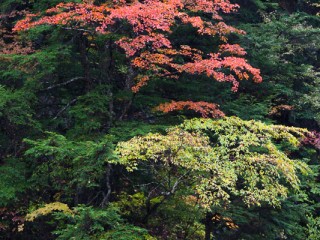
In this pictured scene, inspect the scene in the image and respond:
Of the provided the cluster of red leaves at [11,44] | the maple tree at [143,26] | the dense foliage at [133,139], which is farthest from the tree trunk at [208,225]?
the cluster of red leaves at [11,44]

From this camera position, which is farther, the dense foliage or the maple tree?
the maple tree

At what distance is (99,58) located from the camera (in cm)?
1202

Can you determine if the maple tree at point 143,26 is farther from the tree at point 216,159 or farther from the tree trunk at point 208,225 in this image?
the tree trunk at point 208,225

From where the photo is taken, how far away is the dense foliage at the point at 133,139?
25.9 ft

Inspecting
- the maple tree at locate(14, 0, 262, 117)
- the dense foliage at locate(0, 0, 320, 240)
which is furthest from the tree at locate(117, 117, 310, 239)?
the maple tree at locate(14, 0, 262, 117)

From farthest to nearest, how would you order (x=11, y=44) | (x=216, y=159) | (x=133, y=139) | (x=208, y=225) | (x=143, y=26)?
(x=11, y=44) → (x=208, y=225) → (x=143, y=26) → (x=133, y=139) → (x=216, y=159)

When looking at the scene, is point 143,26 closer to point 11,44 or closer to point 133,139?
point 133,139

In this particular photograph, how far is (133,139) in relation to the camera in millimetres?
8094

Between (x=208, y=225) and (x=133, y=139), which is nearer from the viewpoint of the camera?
(x=133, y=139)

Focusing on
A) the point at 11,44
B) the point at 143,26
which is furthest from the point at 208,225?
the point at 11,44

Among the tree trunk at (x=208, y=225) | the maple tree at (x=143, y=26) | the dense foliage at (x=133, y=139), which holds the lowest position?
the tree trunk at (x=208, y=225)

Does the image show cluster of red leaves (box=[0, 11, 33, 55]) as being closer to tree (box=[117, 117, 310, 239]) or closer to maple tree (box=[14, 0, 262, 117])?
maple tree (box=[14, 0, 262, 117])

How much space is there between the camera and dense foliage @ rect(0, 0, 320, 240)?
791 cm

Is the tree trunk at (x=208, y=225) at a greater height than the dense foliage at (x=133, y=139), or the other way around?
the dense foliage at (x=133, y=139)
